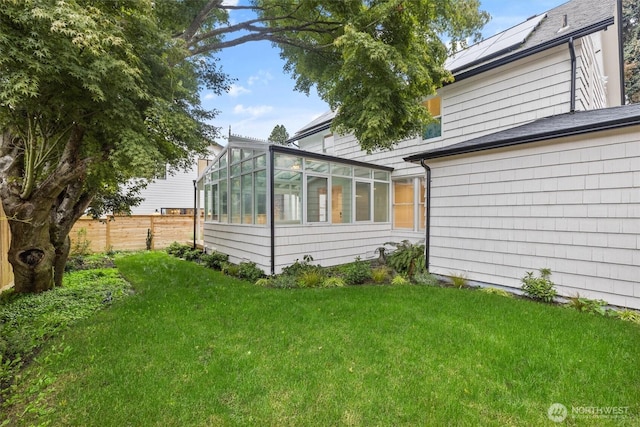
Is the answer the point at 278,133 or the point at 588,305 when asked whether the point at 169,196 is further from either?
the point at 278,133

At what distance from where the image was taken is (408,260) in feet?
24.7

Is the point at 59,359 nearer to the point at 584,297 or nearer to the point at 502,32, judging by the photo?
the point at 584,297

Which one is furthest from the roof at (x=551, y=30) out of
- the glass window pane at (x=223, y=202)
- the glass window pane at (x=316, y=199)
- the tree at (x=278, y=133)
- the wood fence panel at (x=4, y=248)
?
the tree at (x=278, y=133)

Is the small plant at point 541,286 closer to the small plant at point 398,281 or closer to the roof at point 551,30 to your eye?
the small plant at point 398,281

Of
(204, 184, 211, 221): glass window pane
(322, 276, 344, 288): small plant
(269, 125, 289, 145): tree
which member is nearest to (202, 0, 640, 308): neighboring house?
(204, 184, 211, 221): glass window pane

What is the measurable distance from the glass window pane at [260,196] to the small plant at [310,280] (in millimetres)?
1773

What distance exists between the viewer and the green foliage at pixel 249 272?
715 cm

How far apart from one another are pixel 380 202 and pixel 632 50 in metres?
21.0

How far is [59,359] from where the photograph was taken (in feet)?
10.2

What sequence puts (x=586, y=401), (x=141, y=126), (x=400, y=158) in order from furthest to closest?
(x=400, y=158)
(x=141, y=126)
(x=586, y=401)

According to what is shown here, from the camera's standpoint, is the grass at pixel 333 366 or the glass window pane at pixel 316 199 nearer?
the grass at pixel 333 366

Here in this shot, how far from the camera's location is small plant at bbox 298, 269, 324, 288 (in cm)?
630

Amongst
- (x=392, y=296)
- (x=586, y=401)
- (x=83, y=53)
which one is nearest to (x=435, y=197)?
(x=392, y=296)

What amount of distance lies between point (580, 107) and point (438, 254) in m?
4.61
